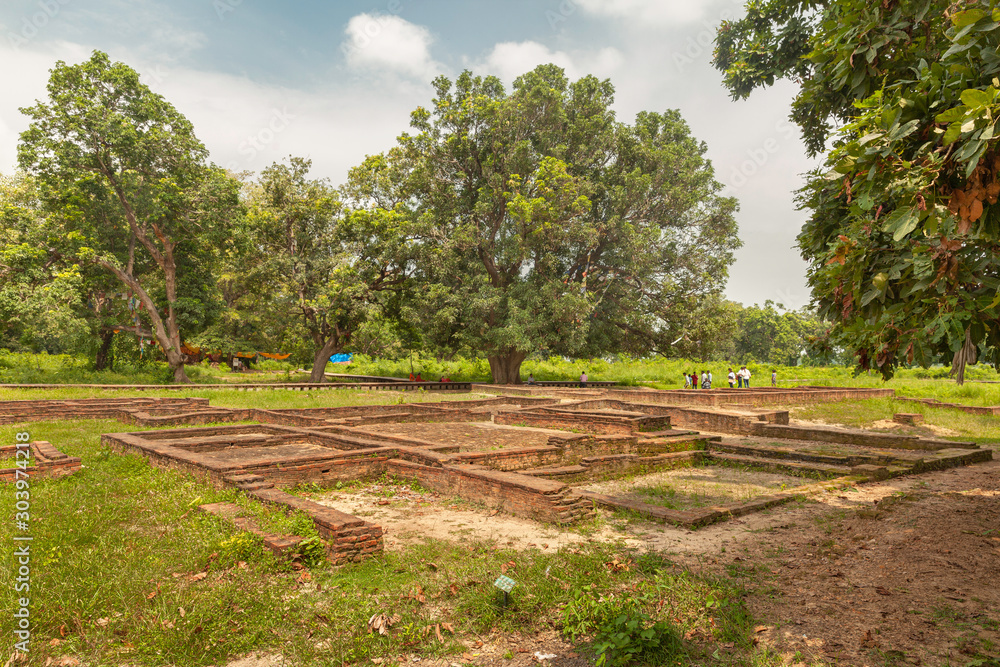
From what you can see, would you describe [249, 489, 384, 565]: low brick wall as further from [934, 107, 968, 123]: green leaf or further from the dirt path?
[934, 107, 968, 123]: green leaf

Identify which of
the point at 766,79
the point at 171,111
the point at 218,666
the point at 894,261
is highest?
the point at 171,111

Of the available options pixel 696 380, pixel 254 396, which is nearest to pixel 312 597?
pixel 254 396

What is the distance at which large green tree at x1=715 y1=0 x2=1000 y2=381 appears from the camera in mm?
2982

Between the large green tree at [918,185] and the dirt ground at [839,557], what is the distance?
5.59 ft

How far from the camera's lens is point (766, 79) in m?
14.3

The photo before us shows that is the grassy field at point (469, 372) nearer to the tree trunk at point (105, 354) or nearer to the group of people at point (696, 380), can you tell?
the tree trunk at point (105, 354)

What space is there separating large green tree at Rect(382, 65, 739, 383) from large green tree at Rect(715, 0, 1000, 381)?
63.5 ft

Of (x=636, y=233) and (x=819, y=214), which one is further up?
(x=636, y=233)

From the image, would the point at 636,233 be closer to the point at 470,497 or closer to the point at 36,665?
the point at 470,497

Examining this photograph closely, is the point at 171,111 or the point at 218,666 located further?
the point at 171,111

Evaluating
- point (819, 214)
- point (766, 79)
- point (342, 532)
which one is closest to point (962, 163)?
point (819, 214)

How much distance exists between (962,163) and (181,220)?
25683 mm

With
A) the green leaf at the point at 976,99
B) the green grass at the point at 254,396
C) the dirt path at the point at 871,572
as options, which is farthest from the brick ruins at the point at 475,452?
the green leaf at the point at 976,99

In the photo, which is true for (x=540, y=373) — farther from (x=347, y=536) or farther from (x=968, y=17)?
(x=968, y=17)
